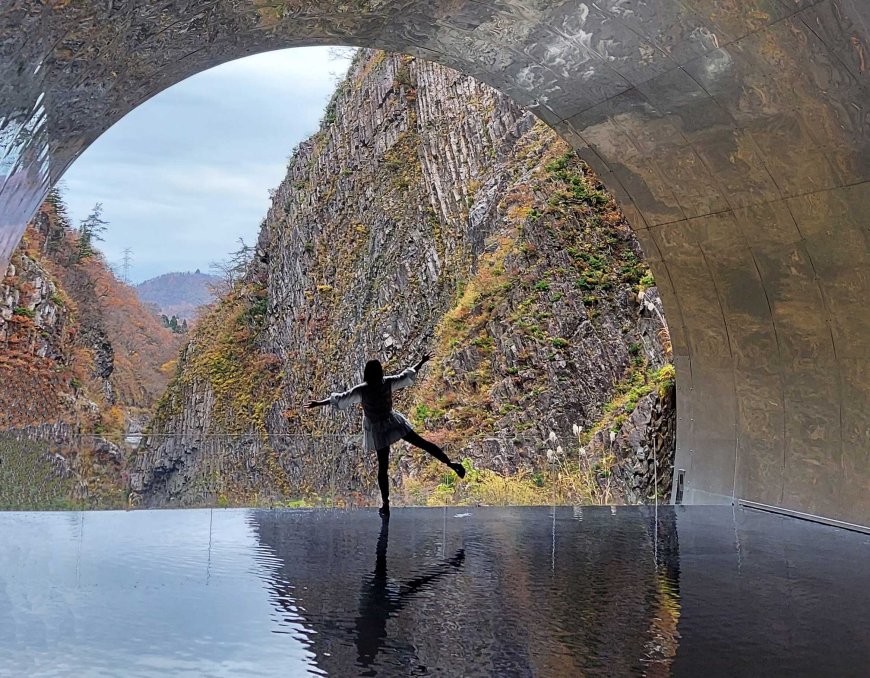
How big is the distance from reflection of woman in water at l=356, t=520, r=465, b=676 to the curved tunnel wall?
3.44 metres

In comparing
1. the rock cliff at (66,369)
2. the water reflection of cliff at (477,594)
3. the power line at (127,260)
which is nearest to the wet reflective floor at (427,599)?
the water reflection of cliff at (477,594)

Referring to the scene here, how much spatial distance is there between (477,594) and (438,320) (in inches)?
813

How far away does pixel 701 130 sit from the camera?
779cm

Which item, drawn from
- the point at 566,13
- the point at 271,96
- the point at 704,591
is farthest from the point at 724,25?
the point at 271,96

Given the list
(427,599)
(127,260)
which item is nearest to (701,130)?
(427,599)

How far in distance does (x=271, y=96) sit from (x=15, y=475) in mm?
123231

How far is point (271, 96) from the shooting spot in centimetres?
12481

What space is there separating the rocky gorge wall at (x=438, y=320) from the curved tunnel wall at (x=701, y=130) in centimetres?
324

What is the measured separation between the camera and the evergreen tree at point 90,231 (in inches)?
1615

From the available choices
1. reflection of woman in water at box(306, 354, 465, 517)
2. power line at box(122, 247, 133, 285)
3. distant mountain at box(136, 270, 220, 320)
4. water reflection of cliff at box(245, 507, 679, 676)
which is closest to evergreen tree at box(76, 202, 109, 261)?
power line at box(122, 247, 133, 285)

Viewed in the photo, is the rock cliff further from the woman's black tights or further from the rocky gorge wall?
the woman's black tights

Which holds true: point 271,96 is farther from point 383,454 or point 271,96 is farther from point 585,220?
point 383,454

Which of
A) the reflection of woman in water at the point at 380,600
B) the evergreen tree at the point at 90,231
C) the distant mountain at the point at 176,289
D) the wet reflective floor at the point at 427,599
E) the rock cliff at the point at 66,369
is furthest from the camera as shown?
the distant mountain at the point at 176,289

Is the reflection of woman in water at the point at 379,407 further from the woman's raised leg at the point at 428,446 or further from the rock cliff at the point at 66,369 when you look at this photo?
the rock cliff at the point at 66,369
